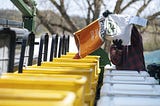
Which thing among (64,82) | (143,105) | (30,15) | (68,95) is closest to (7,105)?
(68,95)

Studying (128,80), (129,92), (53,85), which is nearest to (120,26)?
(128,80)

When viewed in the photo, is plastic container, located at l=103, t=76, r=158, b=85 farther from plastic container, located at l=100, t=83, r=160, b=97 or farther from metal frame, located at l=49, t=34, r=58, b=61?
metal frame, located at l=49, t=34, r=58, b=61

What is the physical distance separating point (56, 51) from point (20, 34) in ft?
2.74

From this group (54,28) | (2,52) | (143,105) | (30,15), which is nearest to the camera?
(143,105)

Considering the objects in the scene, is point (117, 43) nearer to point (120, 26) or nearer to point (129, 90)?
point (120, 26)

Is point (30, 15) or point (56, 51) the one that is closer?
point (56, 51)

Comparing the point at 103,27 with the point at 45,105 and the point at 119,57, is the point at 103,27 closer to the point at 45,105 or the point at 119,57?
the point at 119,57

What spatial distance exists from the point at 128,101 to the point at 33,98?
100 centimetres

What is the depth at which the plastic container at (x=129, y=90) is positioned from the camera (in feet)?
8.05

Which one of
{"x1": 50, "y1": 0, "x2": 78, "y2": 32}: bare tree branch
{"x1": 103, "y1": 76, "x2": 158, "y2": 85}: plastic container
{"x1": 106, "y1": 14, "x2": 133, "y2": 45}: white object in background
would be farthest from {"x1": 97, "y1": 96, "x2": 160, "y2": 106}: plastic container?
{"x1": 50, "y1": 0, "x2": 78, "y2": 32}: bare tree branch

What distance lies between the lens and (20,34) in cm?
409

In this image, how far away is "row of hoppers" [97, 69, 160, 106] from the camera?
85.9 inches

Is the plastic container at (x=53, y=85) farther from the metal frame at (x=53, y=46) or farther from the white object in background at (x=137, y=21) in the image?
the white object in background at (x=137, y=21)

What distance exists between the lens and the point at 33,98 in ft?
4.29
